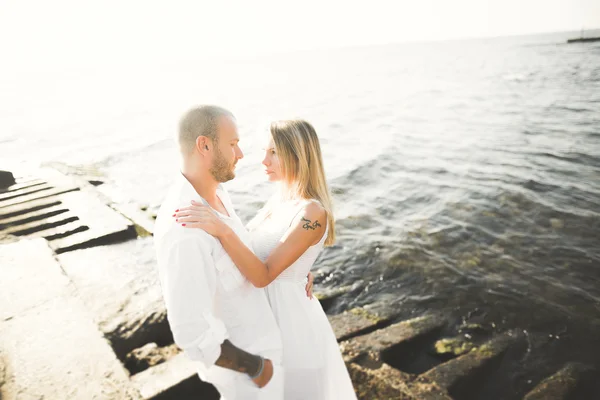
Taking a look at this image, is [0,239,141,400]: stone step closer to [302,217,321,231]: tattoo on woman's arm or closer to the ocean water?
[302,217,321,231]: tattoo on woman's arm

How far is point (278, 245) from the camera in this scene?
294 centimetres

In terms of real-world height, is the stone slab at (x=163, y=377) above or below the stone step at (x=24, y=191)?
below

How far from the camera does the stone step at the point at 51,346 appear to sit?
9.78 feet

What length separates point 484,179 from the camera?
45.8 ft

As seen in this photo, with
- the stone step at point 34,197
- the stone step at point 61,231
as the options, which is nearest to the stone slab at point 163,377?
the stone step at point 61,231

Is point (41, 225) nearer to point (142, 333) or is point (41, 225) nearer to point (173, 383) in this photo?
point (142, 333)

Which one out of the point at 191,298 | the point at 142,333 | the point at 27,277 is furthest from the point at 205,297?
the point at 27,277

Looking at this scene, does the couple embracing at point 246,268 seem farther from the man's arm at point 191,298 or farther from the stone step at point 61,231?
the stone step at point 61,231

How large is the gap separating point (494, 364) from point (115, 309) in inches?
213

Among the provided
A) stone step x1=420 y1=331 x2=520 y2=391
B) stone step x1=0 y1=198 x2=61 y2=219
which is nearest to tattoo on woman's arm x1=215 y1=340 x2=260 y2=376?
stone step x1=420 y1=331 x2=520 y2=391

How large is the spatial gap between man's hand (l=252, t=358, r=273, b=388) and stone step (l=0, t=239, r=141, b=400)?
1215 mm

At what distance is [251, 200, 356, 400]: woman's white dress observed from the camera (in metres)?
2.92

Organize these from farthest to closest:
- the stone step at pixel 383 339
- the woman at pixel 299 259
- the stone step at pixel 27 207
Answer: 1. the stone step at pixel 27 207
2. the stone step at pixel 383 339
3. the woman at pixel 299 259

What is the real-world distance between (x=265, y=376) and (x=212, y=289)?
0.72 meters
